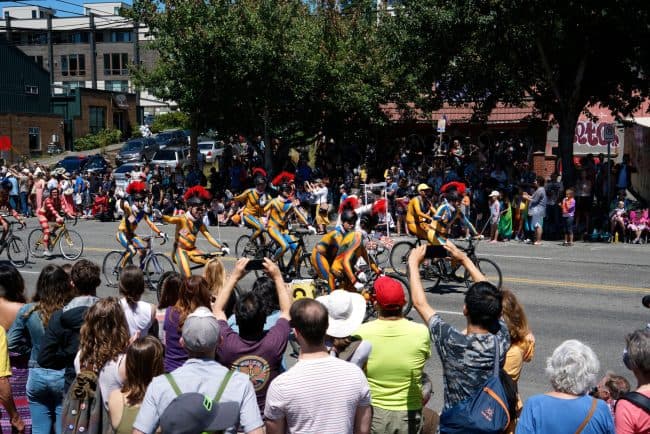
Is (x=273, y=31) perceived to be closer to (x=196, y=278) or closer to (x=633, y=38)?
(x=633, y=38)

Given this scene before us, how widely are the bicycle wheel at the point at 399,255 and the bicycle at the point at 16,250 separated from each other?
28.7ft

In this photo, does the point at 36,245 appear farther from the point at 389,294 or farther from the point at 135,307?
the point at 389,294

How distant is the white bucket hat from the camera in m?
5.34

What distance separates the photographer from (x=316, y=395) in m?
4.40

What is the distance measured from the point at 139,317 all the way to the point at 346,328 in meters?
2.06

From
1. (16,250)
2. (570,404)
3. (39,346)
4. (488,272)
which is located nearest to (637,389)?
(570,404)

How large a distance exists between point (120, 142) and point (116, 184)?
32.1 m

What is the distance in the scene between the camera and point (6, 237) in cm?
1856

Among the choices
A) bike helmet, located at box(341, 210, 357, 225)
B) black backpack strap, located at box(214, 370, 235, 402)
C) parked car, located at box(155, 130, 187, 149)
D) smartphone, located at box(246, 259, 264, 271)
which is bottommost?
black backpack strap, located at box(214, 370, 235, 402)

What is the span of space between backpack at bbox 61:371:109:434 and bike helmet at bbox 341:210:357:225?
6687 millimetres

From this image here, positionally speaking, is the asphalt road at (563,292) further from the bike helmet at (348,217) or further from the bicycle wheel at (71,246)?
the bike helmet at (348,217)

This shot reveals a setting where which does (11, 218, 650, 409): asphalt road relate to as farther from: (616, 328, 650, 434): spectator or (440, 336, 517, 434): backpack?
(616, 328, 650, 434): spectator

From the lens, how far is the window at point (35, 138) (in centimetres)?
5669

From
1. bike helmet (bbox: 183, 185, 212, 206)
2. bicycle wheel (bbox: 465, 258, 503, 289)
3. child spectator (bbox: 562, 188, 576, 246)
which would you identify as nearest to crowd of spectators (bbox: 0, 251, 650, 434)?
bike helmet (bbox: 183, 185, 212, 206)
